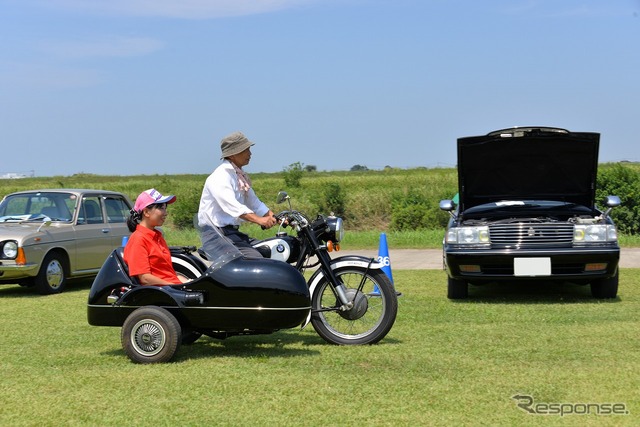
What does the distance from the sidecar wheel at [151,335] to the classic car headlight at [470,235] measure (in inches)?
192

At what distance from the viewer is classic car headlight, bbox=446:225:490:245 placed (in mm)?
11078

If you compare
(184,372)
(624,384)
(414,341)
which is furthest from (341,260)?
(624,384)

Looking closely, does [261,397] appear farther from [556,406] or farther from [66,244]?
[66,244]

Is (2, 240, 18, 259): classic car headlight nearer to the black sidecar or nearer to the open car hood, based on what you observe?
the black sidecar

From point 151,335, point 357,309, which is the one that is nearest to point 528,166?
point 357,309

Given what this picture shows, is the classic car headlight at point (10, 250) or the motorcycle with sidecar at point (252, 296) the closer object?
the motorcycle with sidecar at point (252, 296)

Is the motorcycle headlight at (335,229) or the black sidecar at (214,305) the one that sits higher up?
the motorcycle headlight at (335,229)

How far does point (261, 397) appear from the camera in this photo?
6004 millimetres

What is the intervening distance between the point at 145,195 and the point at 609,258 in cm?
596

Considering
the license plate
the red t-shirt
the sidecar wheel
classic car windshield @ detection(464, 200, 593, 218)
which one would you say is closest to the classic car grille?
the license plate

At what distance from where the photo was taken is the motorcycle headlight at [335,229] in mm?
7785

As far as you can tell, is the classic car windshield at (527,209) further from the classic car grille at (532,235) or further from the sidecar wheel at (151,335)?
the sidecar wheel at (151,335)

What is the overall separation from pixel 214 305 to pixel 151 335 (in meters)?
0.56

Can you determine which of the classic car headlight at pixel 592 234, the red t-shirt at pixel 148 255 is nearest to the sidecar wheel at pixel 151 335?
the red t-shirt at pixel 148 255
